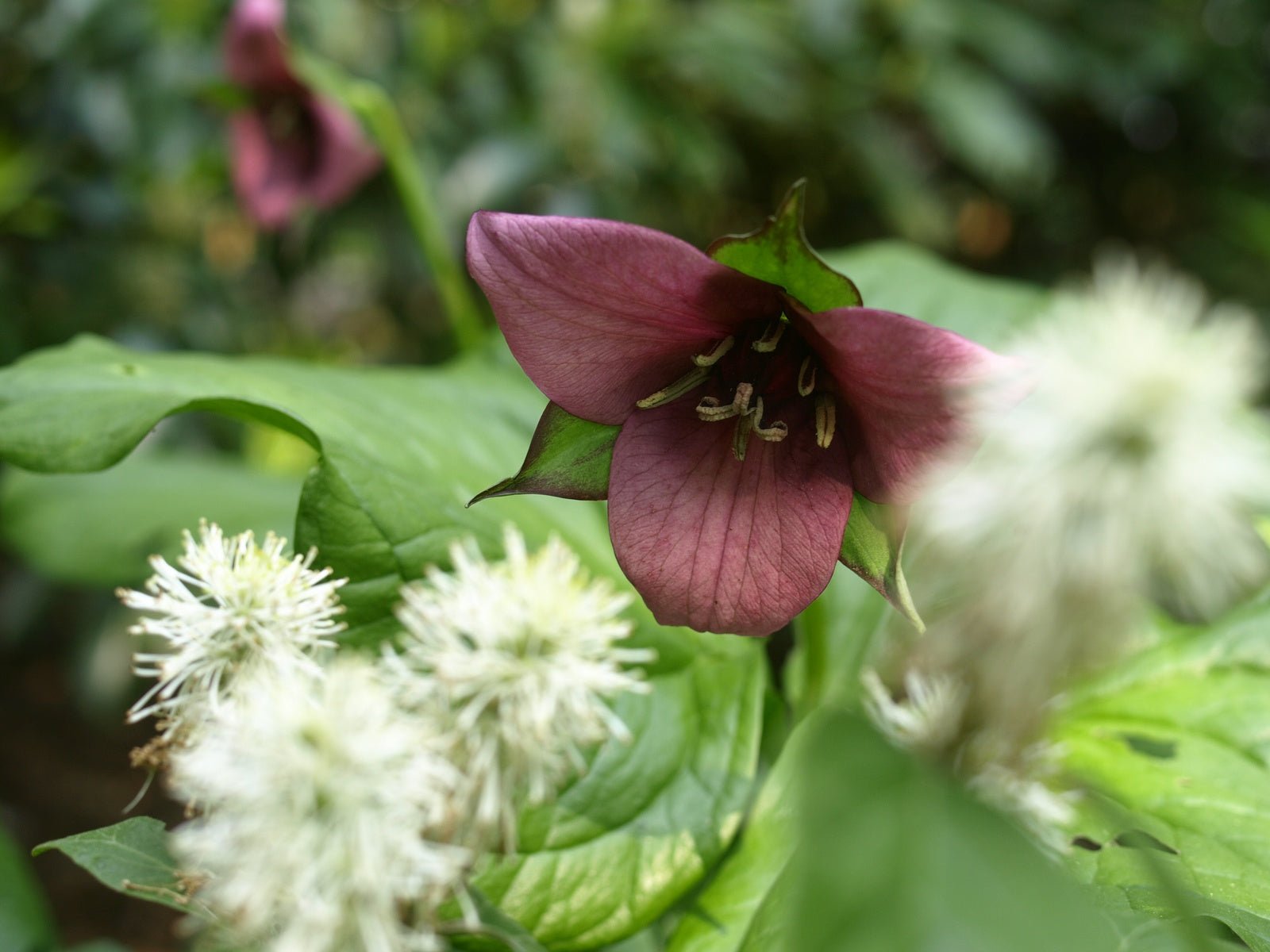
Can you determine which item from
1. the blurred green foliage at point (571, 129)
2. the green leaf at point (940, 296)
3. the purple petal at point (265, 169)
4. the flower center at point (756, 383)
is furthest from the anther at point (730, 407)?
the purple petal at point (265, 169)

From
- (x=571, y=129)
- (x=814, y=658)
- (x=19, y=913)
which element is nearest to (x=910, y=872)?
(x=814, y=658)

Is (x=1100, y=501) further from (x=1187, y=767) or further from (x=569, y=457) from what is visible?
(x=1187, y=767)

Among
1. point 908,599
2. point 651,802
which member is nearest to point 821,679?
point 651,802

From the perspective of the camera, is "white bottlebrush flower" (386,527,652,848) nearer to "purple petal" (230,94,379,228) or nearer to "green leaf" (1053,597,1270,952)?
"green leaf" (1053,597,1270,952)

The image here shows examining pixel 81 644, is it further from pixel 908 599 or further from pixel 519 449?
pixel 908 599

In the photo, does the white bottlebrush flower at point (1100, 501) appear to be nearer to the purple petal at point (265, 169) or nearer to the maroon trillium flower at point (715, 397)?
the maroon trillium flower at point (715, 397)
